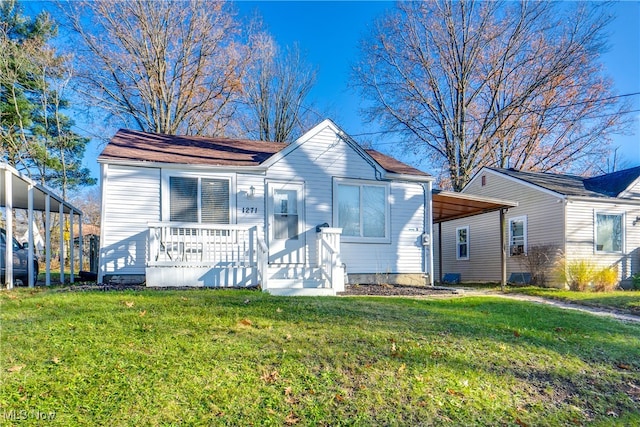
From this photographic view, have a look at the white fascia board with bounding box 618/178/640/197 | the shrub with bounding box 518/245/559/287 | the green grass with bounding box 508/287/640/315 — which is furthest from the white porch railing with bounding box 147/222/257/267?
the white fascia board with bounding box 618/178/640/197

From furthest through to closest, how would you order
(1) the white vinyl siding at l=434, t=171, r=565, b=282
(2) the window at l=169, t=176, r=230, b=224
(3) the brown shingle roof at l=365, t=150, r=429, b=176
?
(1) the white vinyl siding at l=434, t=171, r=565, b=282 < (3) the brown shingle roof at l=365, t=150, r=429, b=176 < (2) the window at l=169, t=176, r=230, b=224

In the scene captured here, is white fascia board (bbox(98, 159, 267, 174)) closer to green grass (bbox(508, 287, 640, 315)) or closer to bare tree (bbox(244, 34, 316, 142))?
green grass (bbox(508, 287, 640, 315))

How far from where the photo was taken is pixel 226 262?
8305 millimetres

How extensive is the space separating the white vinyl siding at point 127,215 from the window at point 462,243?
13786 millimetres

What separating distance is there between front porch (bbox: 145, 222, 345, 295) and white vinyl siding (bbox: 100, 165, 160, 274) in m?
1.18

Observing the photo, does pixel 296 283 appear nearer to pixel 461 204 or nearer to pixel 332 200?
pixel 332 200

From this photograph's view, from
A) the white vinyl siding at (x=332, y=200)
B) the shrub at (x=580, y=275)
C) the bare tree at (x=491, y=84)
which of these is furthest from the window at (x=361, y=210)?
the bare tree at (x=491, y=84)

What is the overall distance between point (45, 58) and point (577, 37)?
26919mm

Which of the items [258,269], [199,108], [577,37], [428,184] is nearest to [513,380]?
[258,269]

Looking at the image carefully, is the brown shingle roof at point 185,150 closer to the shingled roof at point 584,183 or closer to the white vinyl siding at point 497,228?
the white vinyl siding at point 497,228

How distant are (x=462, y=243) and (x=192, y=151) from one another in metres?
13.1

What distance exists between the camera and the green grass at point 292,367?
2949 mm

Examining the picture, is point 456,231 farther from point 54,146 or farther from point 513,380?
point 54,146

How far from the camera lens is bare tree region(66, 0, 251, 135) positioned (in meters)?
19.6
